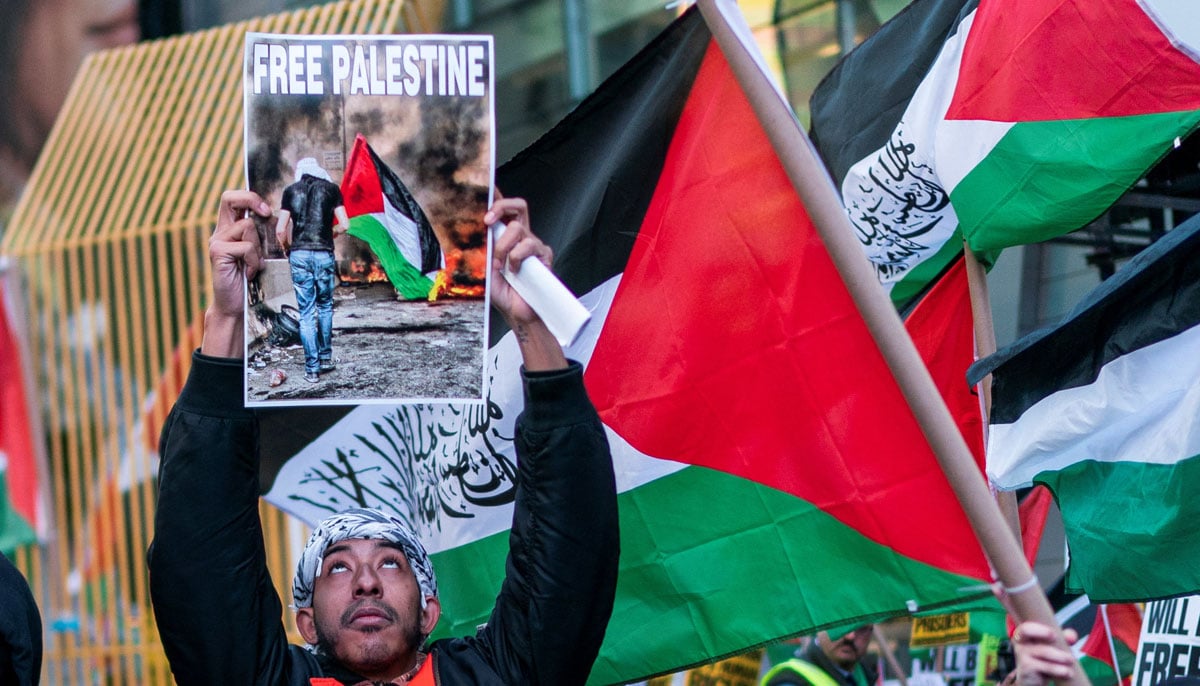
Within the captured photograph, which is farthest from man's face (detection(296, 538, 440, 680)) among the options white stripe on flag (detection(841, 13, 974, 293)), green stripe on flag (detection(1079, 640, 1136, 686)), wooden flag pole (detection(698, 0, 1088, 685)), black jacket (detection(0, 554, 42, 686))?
green stripe on flag (detection(1079, 640, 1136, 686))

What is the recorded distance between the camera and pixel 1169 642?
16.8 ft

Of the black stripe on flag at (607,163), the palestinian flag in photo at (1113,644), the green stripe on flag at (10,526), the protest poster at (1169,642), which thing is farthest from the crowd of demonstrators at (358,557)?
the green stripe on flag at (10,526)

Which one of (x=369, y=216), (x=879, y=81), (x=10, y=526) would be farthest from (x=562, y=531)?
(x=10, y=526)

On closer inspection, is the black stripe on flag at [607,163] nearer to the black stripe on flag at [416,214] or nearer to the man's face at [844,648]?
the black stripe on flag at [416,214]

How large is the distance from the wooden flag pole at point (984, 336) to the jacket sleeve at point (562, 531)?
1.20 metres

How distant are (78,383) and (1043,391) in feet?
32.9

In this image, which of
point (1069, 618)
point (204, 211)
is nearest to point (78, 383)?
point (204, 211)

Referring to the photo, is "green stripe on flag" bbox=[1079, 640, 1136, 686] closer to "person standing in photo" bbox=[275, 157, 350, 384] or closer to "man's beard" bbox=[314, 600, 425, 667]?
"man's beard" bbox=[314, 600, 425, 667]

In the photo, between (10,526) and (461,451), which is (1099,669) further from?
(10,526)

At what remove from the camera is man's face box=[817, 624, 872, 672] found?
679 cm

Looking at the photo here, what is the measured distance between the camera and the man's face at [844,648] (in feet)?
22.3

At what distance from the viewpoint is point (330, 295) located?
10.0 ft

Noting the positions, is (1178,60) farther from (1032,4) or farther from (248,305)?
(248,305)

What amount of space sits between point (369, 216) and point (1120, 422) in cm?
190
